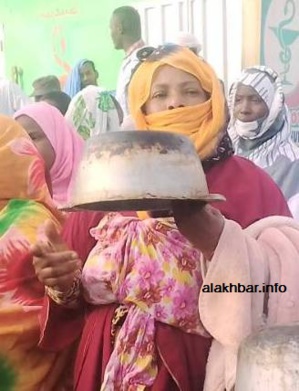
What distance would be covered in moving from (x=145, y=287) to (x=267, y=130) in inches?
84.0

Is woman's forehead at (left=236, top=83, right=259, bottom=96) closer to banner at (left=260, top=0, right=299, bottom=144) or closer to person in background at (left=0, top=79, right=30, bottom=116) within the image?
banner at (left=260, top=0, right=299, bottom=144)

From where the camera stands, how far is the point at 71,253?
143 centimetres

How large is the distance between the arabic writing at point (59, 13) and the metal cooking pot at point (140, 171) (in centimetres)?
505

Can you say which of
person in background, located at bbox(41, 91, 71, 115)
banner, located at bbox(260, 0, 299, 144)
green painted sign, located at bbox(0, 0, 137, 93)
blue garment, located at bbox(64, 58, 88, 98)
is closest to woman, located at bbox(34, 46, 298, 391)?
person in background, located at bbox(41, 91, 71, 115)

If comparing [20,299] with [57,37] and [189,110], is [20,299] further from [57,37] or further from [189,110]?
[57,37]

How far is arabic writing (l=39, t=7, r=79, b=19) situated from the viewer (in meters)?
6.14

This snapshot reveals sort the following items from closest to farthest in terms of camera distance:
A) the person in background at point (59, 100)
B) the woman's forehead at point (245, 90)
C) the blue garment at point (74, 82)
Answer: the woman's forehead at point (245, 90), the person in background at point (59, 100), the blue garment at point (74, 82)

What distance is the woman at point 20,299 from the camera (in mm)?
1643

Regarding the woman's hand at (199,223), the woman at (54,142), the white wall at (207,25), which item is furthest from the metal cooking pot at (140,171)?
the white wall at (207,25)

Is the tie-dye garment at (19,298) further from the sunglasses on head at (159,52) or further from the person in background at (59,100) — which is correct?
the person in background at (59,100)

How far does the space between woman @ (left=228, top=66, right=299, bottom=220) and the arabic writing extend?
9.41ft

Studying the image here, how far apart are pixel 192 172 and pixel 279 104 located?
2283 millimetres

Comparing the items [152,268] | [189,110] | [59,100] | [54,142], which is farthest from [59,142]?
[59,100]

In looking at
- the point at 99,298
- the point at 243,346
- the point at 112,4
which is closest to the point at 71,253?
the point at 99,298
